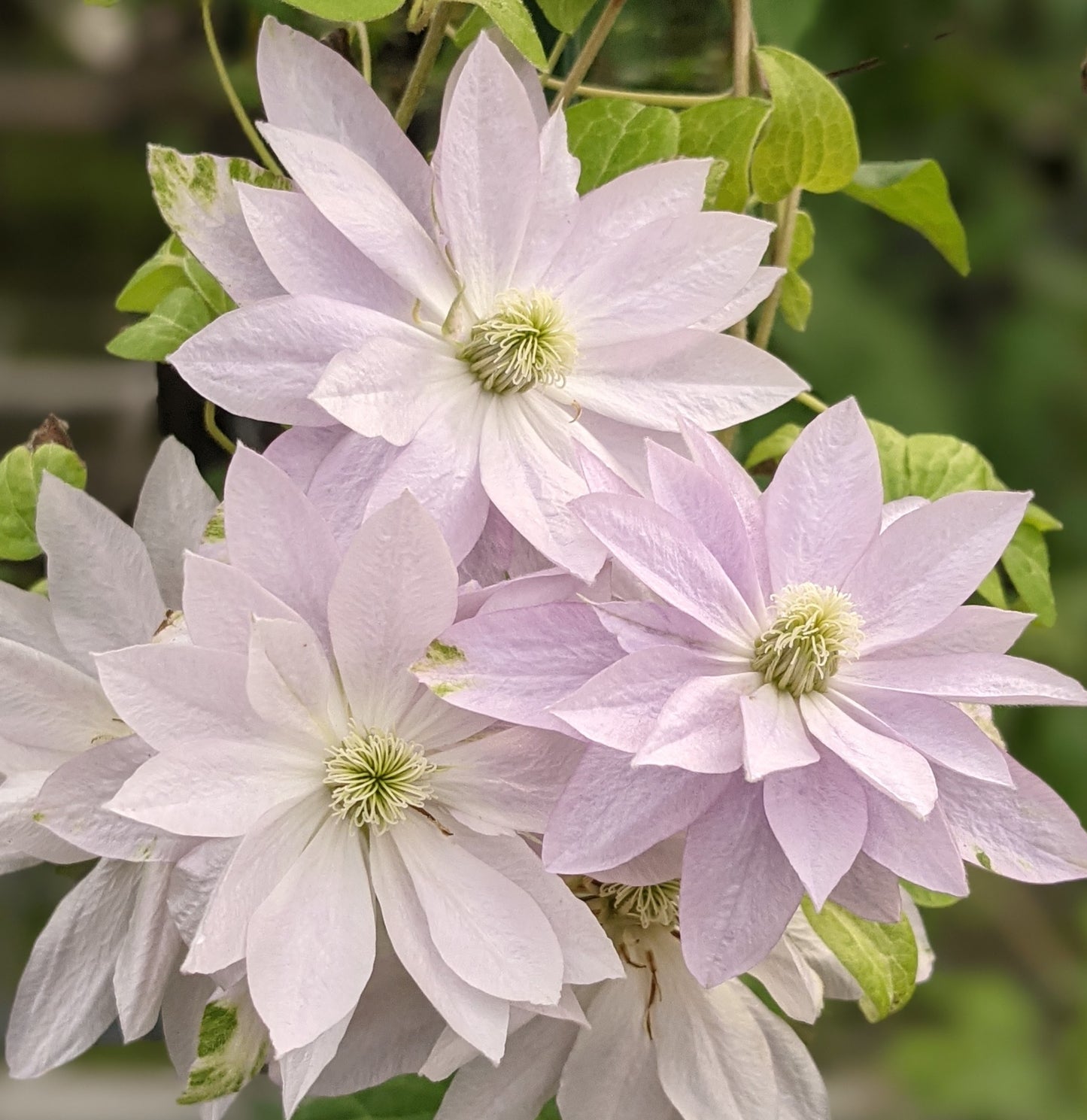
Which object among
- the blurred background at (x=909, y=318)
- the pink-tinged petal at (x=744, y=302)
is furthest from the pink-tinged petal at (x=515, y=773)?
the blurred background at (x=909, y=318)

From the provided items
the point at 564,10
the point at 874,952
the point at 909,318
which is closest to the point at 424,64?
the point at 564,10

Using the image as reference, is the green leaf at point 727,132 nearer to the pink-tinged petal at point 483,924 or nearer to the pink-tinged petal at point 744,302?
the pink-tinged petal at point 744,302

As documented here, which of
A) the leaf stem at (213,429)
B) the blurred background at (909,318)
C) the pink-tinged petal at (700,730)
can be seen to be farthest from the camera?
the blurred background at (909,318)

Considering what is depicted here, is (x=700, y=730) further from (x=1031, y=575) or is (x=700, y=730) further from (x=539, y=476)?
(x=1031, y=575)

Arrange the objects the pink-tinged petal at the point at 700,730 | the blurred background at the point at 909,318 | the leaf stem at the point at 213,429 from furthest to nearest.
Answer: the blurred background at the point at 909,318 < the leaf stem at the point at 213,429 < the pink-tinged petal at the point at 700,730

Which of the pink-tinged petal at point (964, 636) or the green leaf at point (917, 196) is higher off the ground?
the green leaf at point (917, 196)

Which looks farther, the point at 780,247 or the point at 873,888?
the point at 780,247

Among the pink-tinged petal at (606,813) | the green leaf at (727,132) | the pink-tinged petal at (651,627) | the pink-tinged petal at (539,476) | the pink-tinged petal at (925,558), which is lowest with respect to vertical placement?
the pink-tinged petal at (606,813)

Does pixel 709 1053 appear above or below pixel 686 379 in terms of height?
below
